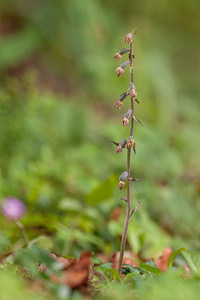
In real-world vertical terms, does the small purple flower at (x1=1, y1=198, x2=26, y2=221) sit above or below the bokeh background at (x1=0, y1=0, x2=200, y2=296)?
below

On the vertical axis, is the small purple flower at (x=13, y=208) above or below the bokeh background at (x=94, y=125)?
below

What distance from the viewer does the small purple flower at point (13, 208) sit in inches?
104

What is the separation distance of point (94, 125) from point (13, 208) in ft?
9.83

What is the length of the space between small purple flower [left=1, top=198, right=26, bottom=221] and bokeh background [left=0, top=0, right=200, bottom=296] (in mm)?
72

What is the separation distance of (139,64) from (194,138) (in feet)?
8.33

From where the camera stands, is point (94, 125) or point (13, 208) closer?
point (13, 208)

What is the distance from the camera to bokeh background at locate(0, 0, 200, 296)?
2.67 meters

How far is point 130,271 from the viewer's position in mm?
1520

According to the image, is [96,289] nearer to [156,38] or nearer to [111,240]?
[111,240]

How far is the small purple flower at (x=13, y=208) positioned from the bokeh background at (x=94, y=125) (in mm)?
72

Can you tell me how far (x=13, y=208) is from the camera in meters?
2.70

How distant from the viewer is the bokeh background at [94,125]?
8.75ft

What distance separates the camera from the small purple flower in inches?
104

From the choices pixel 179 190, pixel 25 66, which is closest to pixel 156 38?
pixel 25 66
